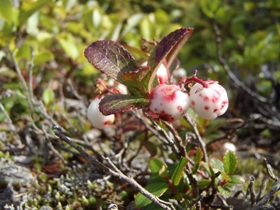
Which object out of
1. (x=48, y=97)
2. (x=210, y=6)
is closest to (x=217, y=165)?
(x=48, y=97)

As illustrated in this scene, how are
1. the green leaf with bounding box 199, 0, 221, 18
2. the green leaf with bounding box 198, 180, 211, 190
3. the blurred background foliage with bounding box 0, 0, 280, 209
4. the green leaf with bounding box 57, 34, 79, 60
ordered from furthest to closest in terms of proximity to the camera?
the green leaf with bounding box 199, 0, 221, 18 → the green leaf with bounding box 57, 34, 79, 60 → the blurred background foliage with bounding box 0, 0, 280, 209 → the green leaf with bounding box 198, 180, 211, 190

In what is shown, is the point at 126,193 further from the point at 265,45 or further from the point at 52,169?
the point at 265,45

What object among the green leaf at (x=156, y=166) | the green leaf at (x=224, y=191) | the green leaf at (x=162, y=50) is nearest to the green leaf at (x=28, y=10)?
the green leaf at (x=156, y=166)

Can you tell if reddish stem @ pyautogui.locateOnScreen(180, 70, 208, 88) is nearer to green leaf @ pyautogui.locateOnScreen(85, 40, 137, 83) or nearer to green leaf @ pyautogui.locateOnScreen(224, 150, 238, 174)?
green leaf @ pyautogui.locateOnScreen(85, 40, 137, 83)

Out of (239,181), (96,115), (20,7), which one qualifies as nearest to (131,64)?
(96,115)

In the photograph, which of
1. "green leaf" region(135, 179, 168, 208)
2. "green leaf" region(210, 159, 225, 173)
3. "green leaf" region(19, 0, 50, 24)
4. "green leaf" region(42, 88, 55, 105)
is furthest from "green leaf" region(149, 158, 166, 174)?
"green leaf" region(19, 0, 50, 24)

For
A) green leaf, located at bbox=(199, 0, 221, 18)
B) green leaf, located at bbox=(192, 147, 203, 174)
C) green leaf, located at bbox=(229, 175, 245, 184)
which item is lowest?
green leaf, located at bbox=(229, 175, 245, 184)

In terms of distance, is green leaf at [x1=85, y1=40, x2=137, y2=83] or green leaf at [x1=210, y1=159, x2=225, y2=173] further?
green leaf at [x1=210, y1=159, x2=225, y2=173]

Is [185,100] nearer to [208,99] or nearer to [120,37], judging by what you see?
[208,99]

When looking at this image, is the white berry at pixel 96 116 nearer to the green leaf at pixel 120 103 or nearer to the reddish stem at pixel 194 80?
the green leaf at pixel 120 103
